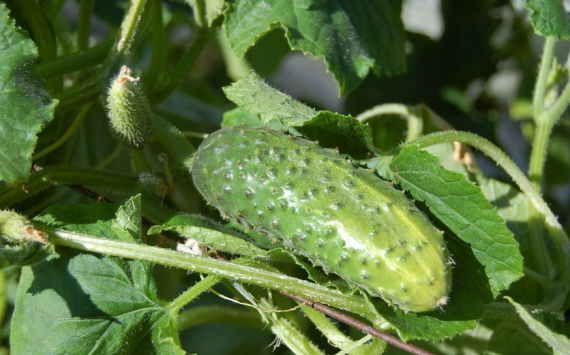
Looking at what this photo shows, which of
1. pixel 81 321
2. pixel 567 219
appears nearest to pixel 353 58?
pixel 81 321

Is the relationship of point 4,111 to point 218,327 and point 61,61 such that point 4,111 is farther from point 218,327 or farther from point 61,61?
point 218,327

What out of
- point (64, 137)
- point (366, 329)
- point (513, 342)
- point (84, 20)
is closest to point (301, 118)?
point (366, 329)

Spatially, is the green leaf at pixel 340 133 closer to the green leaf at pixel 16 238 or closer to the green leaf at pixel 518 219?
the green leaf at pixel 518 219

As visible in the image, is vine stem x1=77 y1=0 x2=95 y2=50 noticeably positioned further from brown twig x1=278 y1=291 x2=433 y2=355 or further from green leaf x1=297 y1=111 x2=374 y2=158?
brown twig x1=278 y1=291 x2=433 y2=355

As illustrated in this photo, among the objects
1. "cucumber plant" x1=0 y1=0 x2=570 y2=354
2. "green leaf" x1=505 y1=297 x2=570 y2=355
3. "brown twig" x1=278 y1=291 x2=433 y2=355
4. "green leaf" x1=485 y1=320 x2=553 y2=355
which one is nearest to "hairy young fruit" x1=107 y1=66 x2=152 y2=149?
"cucumber plant" x1=0 y1=0 x2=570 y2=354

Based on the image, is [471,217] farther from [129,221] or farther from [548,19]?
[129,221]

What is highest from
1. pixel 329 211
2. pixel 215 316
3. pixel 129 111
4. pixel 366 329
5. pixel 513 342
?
pixel 129 111

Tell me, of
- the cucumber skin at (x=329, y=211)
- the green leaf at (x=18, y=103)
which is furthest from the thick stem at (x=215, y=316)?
the green leaf at (x=18, y=103)
